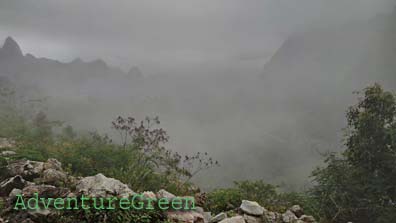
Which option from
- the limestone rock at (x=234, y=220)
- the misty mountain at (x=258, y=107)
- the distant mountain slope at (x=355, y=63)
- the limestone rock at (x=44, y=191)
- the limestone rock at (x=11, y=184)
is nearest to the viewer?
the limestone rock at (x=44, y=191)

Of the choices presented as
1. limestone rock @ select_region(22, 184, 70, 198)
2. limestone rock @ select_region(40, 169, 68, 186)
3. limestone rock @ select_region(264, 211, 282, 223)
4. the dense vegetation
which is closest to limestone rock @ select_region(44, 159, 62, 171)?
limestone rock @ select_region(40, 169, 68, 186)

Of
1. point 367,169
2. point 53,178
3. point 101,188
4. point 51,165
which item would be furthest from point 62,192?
point 367,169

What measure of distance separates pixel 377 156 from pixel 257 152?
108 meters

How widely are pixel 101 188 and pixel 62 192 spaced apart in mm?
798

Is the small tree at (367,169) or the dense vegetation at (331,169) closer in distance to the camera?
the dense vegetation at (331,169)

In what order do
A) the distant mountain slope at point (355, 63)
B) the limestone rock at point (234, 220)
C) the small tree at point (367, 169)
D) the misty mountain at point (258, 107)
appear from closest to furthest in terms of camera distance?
the limestone rock at point (234, 220) < the small tree at point (367, 169) < the misty mountain at point (258, 107) < the distant mountain slope at point (355, 63)

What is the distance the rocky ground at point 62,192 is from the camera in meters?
6.55

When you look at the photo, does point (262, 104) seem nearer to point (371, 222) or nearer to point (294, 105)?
point (294, 105)

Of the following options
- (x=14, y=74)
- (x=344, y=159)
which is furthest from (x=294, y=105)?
(x=344, y=159)

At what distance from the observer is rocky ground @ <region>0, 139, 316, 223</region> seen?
258 inches

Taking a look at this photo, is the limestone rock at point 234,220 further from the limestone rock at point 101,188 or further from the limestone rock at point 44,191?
the limestone rock at point 44,191

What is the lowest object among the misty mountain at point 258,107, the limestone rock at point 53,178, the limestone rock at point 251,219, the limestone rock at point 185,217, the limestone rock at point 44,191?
the limestone rock at point 251,219

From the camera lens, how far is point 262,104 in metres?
180

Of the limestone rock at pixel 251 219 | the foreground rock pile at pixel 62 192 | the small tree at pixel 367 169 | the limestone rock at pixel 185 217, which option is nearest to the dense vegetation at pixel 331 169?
the small tree at pixel 367 169
